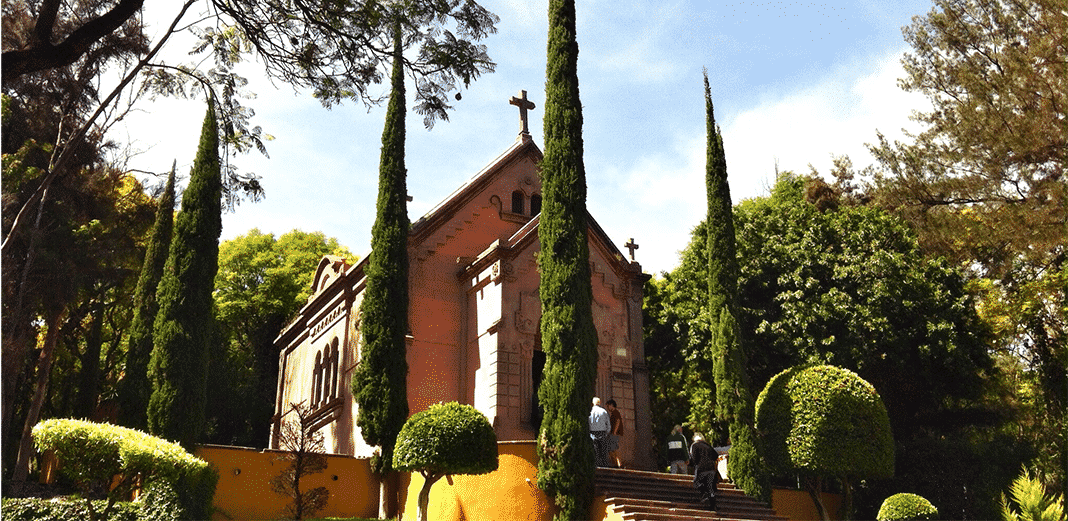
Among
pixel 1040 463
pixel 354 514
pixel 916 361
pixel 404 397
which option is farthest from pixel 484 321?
pixel 1040 463

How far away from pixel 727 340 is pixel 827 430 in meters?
2.78

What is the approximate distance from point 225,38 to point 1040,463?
22.8 m

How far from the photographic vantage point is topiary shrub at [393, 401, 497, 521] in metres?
13.5

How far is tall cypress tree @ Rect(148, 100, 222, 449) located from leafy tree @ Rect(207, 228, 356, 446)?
14348mm

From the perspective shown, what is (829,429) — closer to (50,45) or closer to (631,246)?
(631,246)

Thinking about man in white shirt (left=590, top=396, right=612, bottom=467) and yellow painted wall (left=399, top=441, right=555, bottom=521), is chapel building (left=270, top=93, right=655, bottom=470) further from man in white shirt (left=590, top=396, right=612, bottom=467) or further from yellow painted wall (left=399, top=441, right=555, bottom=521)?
yellow painted wall (left=399, top=441, right=555, bottom=521)

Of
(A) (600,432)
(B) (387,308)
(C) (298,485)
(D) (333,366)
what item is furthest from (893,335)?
(C) (298,485)

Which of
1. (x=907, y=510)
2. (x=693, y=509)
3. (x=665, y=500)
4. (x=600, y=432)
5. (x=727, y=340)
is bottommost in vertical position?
(x=907, y=510)

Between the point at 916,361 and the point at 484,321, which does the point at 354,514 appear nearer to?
the point at 484,321

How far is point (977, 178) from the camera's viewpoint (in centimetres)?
A: 2136

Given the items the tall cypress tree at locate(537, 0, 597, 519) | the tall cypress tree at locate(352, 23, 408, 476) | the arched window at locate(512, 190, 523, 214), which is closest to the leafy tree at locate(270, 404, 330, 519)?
the tall cypress tree at locate(352, 23, 408, 476)

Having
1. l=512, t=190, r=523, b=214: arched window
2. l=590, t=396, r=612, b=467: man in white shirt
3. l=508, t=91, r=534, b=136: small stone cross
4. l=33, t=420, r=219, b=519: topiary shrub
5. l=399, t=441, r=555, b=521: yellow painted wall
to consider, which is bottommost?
l=399, t=441, r=555, b=521: yellow painted wall

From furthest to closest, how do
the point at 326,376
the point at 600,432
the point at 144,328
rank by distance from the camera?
1. the point at 326,376
2. the point at 144,328
3. the point at 600,432

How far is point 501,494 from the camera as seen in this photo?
588 inches
